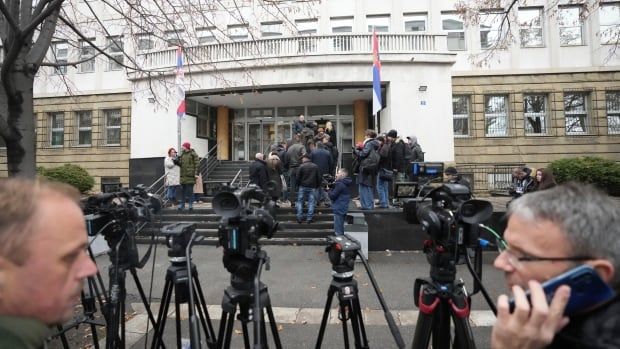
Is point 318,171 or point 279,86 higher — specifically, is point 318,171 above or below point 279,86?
below

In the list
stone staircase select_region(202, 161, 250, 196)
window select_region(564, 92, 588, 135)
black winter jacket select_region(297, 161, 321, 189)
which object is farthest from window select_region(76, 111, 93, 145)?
window select_region(564, 92, 588, 135)

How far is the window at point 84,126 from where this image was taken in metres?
21.6

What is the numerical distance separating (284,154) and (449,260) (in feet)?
31.0

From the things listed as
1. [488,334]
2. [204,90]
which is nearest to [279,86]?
[204,90]

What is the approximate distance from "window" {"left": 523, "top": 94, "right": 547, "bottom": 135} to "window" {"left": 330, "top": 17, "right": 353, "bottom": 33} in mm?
9592

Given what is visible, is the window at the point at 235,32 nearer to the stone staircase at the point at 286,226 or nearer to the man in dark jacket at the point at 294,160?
the man in dark jacket at the point at 294,160

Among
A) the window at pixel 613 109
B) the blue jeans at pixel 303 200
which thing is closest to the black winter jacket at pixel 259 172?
the blue jeans at pixel 303 200

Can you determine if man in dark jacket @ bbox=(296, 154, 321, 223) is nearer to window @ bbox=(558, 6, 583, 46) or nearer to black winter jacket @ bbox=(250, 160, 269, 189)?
black winter jacket @ bbox=(250, 160, 269, 189)

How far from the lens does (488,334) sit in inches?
158

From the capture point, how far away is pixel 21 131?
13.9 feet

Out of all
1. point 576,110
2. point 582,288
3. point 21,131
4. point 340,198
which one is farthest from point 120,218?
point 576,110

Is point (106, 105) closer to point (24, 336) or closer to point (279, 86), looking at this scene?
point (279, 86)

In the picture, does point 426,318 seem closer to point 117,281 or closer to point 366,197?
point 117,281

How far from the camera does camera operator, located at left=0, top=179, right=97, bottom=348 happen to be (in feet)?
3.29
